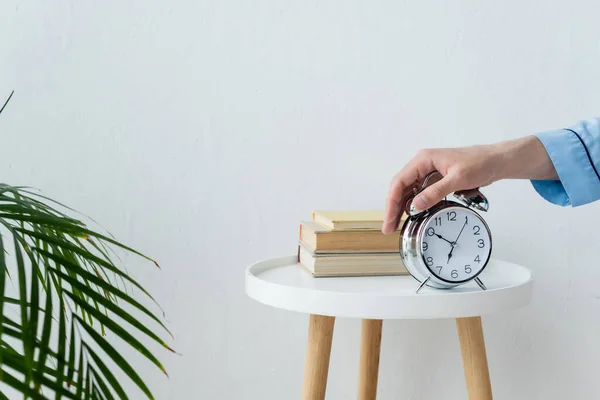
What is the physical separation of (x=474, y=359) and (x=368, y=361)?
25 centimetres

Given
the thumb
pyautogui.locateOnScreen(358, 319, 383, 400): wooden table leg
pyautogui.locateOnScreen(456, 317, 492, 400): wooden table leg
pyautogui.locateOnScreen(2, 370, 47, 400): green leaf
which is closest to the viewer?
pyautogui.locateOnScreen(2, 370, 47, 400): green leaf

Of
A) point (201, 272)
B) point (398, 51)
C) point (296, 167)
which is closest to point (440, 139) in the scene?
point (398, 51)

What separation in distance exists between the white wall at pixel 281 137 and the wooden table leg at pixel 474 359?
1.11 ft

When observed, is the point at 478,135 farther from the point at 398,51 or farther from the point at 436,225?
the point at 436,225

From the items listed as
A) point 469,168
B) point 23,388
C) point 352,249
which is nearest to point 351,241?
point 352,249

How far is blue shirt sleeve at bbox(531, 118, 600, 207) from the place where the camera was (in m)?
1.00

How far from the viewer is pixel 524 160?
1001mm

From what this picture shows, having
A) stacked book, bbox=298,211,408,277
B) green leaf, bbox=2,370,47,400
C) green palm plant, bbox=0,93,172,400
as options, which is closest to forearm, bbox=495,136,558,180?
stacked book, bbox=298,211,408,277

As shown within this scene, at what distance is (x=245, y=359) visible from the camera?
4.74ft

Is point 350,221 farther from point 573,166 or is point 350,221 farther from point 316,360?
point 573,166

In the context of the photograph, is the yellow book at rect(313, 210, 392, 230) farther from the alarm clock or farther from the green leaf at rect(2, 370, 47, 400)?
the green leaf at rect(2, 370, 47, 400)

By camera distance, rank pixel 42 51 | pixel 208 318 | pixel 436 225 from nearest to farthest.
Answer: pixel 436 225, pixel 42 51, pixel 208 318

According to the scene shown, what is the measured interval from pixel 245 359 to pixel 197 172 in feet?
1.33

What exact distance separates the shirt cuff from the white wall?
0.44 metres
